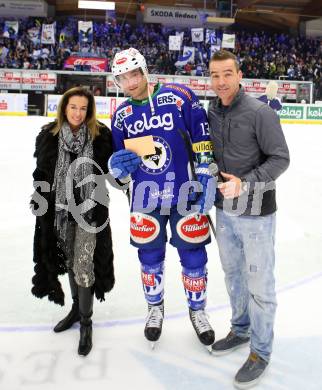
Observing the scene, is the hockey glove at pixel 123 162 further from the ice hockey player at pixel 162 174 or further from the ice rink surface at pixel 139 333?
the ice rink surface at pixel 139 333

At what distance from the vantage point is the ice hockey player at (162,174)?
1.89 meters

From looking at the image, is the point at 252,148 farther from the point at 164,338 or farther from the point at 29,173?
the point at 29,173

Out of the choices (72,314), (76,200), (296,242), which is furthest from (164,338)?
(296,242)

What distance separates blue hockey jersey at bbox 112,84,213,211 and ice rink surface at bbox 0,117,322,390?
72 centimetres

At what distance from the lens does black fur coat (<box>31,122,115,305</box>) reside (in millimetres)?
1992

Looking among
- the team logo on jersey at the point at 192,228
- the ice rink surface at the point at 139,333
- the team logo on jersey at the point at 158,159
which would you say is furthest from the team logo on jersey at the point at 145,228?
the ice rink surface at the point at 139,333

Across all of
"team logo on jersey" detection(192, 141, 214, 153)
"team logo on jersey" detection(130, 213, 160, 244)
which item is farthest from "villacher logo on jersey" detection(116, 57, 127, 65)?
"team logo on jersey" detection(130, 213, 160, 244)

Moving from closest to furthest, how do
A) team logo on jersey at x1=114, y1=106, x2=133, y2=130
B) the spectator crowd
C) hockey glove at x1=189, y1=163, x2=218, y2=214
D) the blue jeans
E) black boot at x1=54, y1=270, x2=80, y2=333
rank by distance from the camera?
the blue jeans < hockey glove at x1=189, y1=163, x2=218, y2=214 < team logo on jersey at x1=114, y1=106, x2=133, y2=130 < black boot at x1=54, y1=270, x2=80, y2=333 < the spectator crowd

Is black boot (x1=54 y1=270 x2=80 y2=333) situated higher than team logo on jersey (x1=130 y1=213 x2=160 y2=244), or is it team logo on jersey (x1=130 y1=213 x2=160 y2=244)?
team logo on jersey (x1=130 y1=213 x2=160 y2=244)

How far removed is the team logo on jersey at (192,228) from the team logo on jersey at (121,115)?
0.54m

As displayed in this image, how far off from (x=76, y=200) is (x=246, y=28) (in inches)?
854

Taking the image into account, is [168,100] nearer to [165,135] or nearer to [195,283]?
[165,135]

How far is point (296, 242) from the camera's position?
11.9 feet

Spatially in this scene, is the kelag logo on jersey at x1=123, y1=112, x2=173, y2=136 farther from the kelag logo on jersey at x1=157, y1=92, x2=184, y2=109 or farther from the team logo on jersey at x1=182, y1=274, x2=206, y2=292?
the team logo on jersey at x1=182, y1=274, x2=206, y2=292
